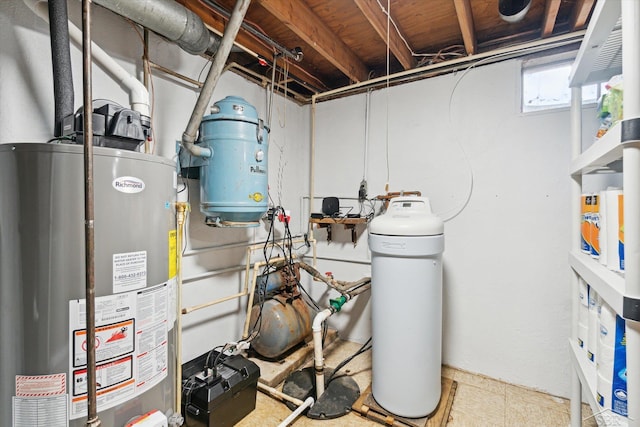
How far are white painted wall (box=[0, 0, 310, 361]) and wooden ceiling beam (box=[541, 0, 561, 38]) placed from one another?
6.32ft

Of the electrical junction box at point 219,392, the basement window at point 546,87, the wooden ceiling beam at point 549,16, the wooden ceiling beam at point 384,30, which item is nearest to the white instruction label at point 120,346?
the electrical junction box at point 219,392

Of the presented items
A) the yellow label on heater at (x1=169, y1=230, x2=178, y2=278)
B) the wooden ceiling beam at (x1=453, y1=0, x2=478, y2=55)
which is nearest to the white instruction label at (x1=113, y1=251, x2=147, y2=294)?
the yellow label on heater at (x1=169, y1=230, x2=178, y2=278)

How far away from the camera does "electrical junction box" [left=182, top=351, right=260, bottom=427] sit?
55.8 inches

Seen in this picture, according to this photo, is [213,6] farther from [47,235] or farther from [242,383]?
[242,383]

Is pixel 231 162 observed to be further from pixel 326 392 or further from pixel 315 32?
pixel 326 392

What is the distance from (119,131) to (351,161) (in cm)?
194

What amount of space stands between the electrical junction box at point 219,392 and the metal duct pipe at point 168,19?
1.79 m

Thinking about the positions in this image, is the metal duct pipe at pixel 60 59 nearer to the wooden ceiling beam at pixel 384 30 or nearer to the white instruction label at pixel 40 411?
the white instruction label at pixel 40 411

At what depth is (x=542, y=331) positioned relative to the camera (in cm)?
188

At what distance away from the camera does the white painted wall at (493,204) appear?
6.08ft

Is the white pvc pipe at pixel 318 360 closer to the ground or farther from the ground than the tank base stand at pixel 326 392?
farther from the ground

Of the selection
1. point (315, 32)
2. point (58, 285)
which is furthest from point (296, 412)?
point (315, 32)

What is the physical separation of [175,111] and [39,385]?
1538 millimetres

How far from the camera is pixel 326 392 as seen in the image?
1827 mm
